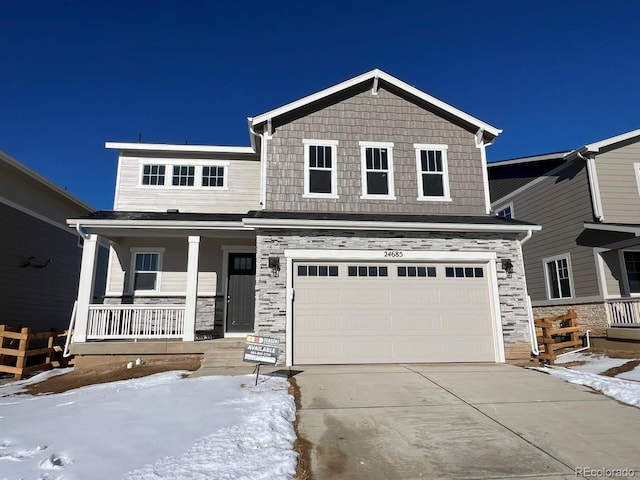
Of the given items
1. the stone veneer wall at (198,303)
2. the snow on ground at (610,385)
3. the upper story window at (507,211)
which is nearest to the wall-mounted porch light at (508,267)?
the snow on ground at (610,385)

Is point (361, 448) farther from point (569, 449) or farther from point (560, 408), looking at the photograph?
point (560, 408)

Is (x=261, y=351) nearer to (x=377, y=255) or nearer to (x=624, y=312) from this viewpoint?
(x=377, y=255)

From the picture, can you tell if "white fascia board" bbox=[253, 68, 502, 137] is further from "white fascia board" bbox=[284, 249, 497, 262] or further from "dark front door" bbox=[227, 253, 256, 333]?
"dark front door" bbox=[227, 253, 256, 333]

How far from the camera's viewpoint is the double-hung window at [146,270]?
12.0 meters

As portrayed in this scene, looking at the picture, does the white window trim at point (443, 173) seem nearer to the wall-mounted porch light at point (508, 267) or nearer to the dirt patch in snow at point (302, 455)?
the wall-mounted porch light at point (508, 267)

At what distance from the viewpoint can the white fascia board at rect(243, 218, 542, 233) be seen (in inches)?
376

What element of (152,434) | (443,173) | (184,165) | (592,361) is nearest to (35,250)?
(184,165)

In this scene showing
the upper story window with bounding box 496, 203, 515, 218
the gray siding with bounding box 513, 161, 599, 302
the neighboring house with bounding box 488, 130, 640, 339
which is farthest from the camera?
the upper story window with bounding box 496, 203, 515, 218

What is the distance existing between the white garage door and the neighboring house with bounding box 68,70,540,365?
27 millimetres

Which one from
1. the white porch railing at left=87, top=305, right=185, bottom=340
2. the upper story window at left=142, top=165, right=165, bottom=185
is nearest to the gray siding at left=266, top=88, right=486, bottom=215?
the white porch railing at left=87, top=305, right=185, bottom=340

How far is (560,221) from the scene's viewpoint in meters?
14.4

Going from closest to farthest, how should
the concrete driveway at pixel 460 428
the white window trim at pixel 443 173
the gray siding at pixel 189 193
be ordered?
the concrete driveway at pixel 460 428 < the white window trim at pixel 443 173 < the gray siding at pixel 189 193

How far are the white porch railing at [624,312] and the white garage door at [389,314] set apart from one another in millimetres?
4689

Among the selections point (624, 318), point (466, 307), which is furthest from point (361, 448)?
point (624, 318)
